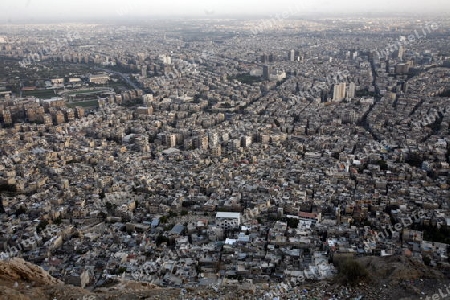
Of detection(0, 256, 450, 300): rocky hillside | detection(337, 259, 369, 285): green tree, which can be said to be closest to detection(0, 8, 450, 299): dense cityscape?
detection(0, 256, 450, 300): rocky hillside

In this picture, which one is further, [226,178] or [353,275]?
[226,178]

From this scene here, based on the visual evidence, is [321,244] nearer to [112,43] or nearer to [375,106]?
[375,106]

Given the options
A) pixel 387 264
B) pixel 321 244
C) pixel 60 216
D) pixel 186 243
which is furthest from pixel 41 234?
pixel 387 264

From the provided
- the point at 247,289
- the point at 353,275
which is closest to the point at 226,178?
the point at 247,289

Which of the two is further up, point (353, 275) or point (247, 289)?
point (353, 275)

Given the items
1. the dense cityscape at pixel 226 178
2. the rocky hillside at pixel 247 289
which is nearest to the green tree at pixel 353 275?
the rocky hillside at pixel 247 289

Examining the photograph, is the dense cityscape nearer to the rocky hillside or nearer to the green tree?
the rocky hillside

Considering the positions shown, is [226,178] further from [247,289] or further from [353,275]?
[353,275]
